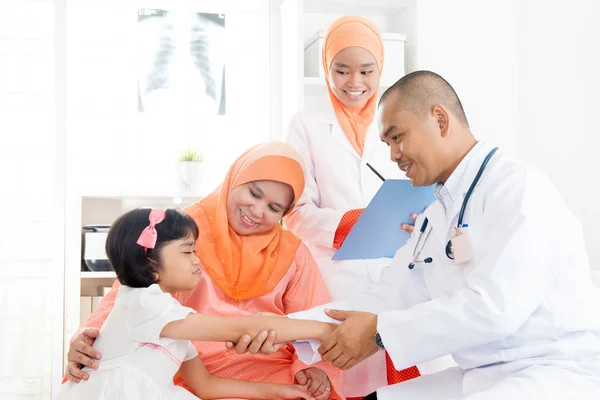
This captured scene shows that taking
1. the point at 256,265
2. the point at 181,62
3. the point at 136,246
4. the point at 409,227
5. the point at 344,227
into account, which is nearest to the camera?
the point at 136,246

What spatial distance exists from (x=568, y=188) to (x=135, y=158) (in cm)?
210

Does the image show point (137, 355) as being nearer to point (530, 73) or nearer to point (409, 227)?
point (409, 227)

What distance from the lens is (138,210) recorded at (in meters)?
1.89

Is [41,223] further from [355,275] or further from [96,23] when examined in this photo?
[355,275]

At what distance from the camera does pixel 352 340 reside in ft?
6.06

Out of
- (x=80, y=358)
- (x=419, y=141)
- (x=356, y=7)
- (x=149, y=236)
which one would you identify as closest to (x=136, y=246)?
(x=149, y=236)

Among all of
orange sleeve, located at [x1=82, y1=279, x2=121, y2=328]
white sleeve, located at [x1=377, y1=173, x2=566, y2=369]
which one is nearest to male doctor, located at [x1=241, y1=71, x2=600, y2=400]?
white sleeve, located at [x1=377, y1=173, x2=566, y2=369]

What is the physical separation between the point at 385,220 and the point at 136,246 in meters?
0.74

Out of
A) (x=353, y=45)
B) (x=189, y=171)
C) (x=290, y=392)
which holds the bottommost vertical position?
(x=290, y=392)

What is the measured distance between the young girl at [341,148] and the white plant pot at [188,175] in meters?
1.07

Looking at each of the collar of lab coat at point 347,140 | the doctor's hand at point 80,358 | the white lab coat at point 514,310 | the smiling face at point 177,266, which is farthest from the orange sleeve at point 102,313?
the collar of lab coat at point 347,140

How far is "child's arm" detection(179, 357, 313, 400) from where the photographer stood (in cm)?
191

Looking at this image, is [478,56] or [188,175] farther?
[188,175]

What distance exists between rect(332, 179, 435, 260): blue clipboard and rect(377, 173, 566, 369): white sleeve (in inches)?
20.4
